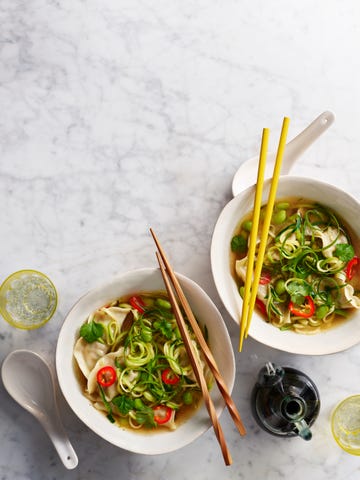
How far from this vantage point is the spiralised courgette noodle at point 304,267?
86.3 inches

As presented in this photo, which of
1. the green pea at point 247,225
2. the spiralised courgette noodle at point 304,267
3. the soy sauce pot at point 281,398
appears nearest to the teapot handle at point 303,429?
the soy sauce pot at point 281,398

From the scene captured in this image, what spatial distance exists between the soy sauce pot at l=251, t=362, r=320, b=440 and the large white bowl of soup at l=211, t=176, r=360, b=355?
0.21m

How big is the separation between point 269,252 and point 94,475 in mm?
1215

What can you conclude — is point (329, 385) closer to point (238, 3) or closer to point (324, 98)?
point (324, 98)

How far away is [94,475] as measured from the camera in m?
2.38

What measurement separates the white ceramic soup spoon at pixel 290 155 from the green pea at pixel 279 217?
0.63 feet

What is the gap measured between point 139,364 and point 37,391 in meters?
0.49

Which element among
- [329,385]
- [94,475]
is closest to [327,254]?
[329,385]

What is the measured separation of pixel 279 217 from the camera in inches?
86.3

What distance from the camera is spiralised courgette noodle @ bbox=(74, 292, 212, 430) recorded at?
216cm

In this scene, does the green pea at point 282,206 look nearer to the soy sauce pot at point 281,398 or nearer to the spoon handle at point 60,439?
the soy sauce pot at point 281,398

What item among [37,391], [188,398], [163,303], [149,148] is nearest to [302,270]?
[163,303]

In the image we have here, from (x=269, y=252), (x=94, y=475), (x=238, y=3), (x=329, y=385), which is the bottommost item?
(x=94, y=475)

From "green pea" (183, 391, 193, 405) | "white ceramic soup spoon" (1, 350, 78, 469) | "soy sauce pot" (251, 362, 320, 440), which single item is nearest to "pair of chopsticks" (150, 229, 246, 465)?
"green pea" (183, 391, 193, 405)
